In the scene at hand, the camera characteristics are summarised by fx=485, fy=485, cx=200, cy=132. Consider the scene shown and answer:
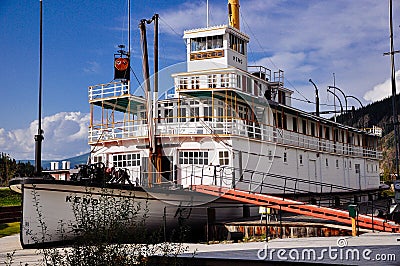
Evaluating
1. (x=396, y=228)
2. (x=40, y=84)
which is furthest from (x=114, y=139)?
(x=396, y=228)

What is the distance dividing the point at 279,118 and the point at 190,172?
25.9 ft

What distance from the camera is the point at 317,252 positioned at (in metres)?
10.6

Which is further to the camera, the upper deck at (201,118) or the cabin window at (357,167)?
the cabin window at (357,167)

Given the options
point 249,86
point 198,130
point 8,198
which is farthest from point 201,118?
point 8,198

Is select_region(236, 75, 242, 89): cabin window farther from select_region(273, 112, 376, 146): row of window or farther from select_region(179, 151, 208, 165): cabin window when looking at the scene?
select_region(179, 151, 208, 165): cabin window

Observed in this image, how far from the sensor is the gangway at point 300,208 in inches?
604

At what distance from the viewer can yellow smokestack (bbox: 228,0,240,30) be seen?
103ft

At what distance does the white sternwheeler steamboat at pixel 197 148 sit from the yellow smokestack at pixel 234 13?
2531 mm

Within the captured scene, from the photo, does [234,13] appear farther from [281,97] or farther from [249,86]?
[249,86]

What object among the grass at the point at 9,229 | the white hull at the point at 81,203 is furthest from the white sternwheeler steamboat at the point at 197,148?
the grass at the point at 9,229

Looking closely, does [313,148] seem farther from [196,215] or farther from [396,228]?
[396,228]

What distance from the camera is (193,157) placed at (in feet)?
69.3

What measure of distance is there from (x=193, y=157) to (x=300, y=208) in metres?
5.39

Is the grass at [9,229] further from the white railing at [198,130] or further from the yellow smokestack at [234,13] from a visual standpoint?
the yellow smokestack at [234,13]
